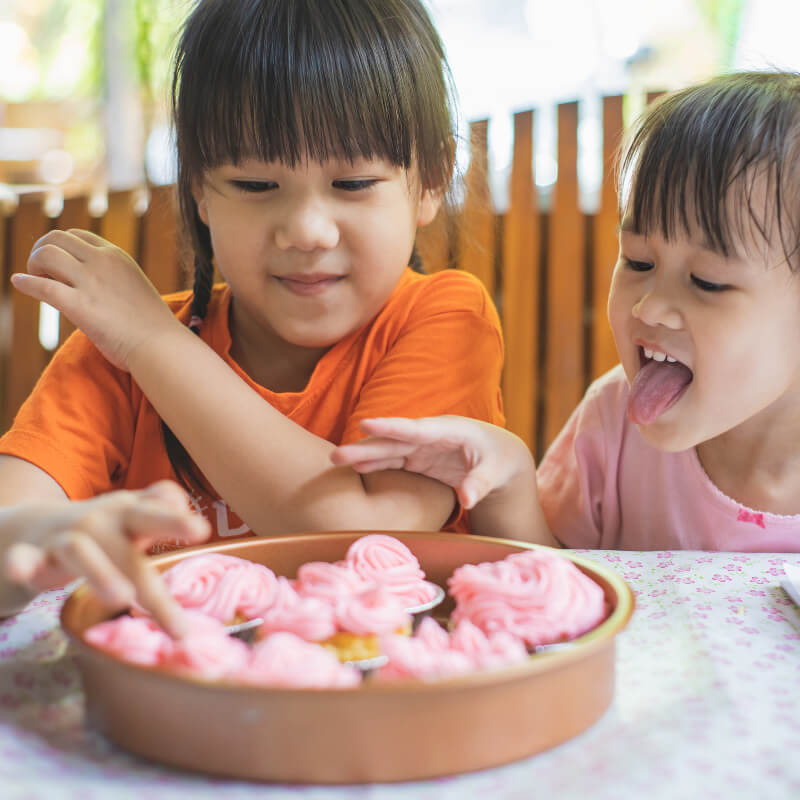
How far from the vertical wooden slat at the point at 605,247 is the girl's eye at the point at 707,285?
0.96 metres

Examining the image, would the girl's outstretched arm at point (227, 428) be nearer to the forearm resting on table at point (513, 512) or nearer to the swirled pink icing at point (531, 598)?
the forearm resting on table at point (513, 512)

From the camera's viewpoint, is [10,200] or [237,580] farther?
[10,200]

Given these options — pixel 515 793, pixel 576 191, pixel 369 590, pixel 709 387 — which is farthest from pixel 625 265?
pixel 576 191

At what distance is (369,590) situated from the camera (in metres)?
0.62

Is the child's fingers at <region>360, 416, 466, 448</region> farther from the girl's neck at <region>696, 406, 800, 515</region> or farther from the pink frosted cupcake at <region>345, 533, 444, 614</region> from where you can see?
the girl's neck at <region>696, 406, 800, 515</region>

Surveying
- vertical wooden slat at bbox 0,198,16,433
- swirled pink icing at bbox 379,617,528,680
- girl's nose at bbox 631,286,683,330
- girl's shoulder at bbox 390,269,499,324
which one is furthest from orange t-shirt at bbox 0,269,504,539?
vertical wooden slat at bbox 0,198,16,433

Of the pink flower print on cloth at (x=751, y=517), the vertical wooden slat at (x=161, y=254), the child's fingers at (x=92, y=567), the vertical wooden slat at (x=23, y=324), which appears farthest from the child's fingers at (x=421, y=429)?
the vertical wooden slat at (x=23, y=324)

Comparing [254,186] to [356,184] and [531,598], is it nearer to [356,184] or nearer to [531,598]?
[356,184]

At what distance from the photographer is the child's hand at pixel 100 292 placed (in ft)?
3.00

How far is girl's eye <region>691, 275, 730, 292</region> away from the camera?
0.88 meters

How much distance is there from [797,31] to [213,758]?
2.51 meters

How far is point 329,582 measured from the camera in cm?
64

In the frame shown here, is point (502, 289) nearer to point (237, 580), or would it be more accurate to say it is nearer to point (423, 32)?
point (423, 32)

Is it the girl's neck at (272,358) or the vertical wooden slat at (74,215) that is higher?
the vertical wooden slat at (74,215)
